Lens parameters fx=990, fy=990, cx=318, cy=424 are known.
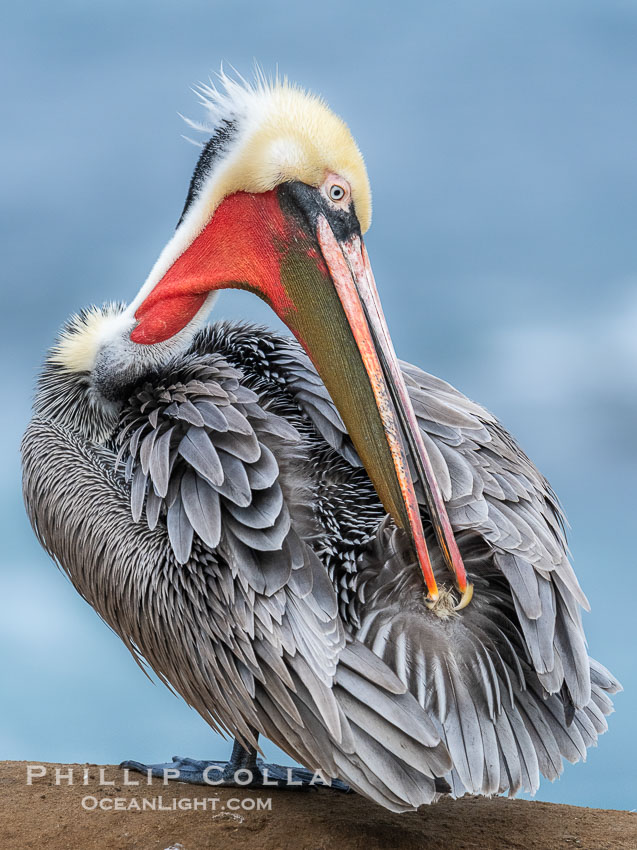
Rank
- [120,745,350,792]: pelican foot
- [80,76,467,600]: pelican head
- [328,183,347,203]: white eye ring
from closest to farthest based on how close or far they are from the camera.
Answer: [80,76,467,600]: pelican head
[328,183,347,203]: white eye ring
[120,745,350,792]: pelican foot

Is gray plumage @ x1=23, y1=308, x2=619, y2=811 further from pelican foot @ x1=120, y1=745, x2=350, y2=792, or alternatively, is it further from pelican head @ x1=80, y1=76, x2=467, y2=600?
pelican foot @ x1=120, y1=745, x2=350, y2=792

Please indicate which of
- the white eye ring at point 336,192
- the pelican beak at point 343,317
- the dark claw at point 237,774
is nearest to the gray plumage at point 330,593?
the pelican beak at point 343,317

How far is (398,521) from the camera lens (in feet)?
12.0

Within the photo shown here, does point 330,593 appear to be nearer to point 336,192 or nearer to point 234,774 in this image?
point 234,774

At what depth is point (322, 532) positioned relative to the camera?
378cm

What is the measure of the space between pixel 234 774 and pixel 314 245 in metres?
2.42

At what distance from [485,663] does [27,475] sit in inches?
87.4

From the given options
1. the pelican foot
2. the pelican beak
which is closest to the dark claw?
the pelican foot

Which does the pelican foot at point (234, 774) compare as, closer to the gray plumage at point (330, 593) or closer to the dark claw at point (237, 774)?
the dark claw at point (237, 774)

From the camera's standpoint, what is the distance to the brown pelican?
11.6ft

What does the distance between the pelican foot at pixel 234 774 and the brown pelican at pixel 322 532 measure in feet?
2.05

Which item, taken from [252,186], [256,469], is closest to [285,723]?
[256,469]

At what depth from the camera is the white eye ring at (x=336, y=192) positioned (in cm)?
385

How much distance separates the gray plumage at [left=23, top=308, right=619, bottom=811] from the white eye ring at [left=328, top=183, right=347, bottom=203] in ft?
2.74
